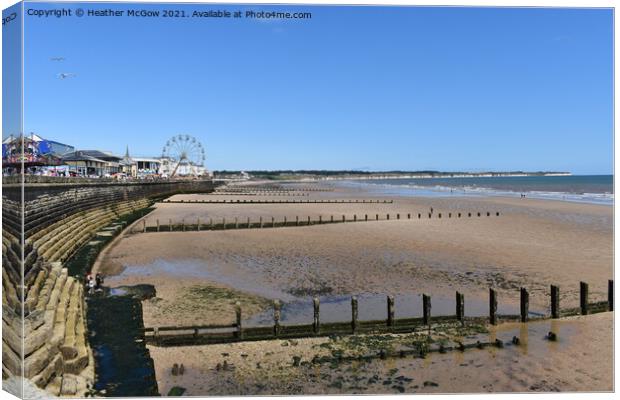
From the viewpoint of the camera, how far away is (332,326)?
13.5m

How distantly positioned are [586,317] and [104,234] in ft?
79.9

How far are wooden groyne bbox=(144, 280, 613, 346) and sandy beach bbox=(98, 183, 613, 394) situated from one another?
0.40 meters

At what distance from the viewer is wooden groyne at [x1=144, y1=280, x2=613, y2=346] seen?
12.3 m

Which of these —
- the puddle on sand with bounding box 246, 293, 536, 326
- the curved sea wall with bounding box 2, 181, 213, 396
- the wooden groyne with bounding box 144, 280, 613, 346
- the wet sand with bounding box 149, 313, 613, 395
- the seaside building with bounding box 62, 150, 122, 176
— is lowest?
the wet sand with bounding box 149, 313, 613, 395

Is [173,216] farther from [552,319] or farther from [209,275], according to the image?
[552,319]

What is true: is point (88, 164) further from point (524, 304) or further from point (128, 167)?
point (524, 304)

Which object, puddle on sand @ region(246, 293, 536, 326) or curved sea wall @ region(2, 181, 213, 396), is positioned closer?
curved sea wall @ region(2, 181, 213, 396)

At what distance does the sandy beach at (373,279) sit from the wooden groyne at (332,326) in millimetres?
404

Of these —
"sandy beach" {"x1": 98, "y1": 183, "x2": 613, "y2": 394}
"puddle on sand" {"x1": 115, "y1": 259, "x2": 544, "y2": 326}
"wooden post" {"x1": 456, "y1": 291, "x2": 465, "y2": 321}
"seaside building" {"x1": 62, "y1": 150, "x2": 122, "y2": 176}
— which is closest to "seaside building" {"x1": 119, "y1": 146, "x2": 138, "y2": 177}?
"seaside building" {"x1": 62, "y1": 150, "x2": 122, "y2": 176}

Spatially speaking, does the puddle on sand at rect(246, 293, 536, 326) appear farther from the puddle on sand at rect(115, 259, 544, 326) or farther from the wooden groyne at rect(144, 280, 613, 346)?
the wooden groyne at rect(144, 280, 613, 346)

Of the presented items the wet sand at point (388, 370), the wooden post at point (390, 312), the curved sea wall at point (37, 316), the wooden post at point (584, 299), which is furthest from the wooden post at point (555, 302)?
the curved sea wall at point (37, 316)

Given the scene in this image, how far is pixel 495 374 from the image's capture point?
1082cm

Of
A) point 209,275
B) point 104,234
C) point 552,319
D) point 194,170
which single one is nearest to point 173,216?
point 104,234

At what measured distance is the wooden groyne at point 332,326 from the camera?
1231cm
